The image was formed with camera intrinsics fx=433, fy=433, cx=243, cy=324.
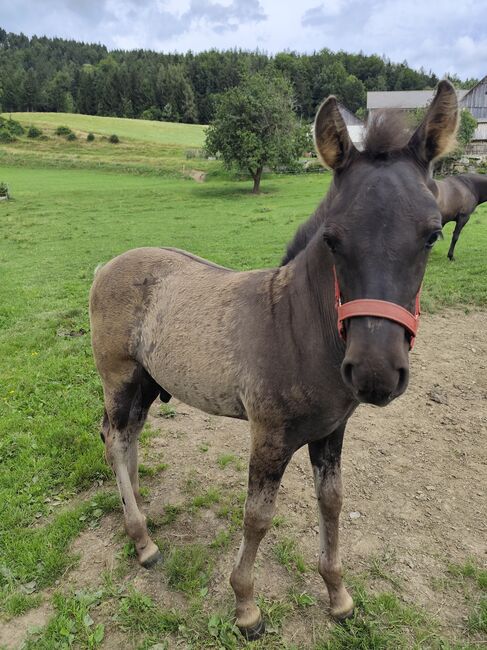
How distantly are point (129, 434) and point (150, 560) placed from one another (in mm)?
915

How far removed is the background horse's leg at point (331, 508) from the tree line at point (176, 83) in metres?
88.9

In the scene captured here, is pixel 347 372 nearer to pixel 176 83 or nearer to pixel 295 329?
pixel 295 329

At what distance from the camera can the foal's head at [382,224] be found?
170cm

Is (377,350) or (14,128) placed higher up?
(14,128)

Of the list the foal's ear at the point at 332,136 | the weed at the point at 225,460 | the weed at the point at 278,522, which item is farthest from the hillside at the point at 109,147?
the foal's ear at the point at 332,136

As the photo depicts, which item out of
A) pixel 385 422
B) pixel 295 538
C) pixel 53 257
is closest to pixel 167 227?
pixel 53 257

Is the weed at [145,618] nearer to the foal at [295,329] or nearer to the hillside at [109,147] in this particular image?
the foal at [295,329]

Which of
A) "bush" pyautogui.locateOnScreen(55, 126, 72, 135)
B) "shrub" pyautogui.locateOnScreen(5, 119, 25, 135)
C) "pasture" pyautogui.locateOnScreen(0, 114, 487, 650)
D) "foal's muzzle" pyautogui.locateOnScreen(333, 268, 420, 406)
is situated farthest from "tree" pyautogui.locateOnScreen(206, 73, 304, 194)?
"shrub" pyautogui.locateOnScreen(5, 119, 25, 135)

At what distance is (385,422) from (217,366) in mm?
2937

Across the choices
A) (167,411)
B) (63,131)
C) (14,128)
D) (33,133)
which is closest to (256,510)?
(167,411)

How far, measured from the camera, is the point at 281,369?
231cm

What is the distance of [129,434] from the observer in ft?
11.0

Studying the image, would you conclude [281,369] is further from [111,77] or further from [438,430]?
[111,77]

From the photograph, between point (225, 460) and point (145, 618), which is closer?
point (145, 618)
